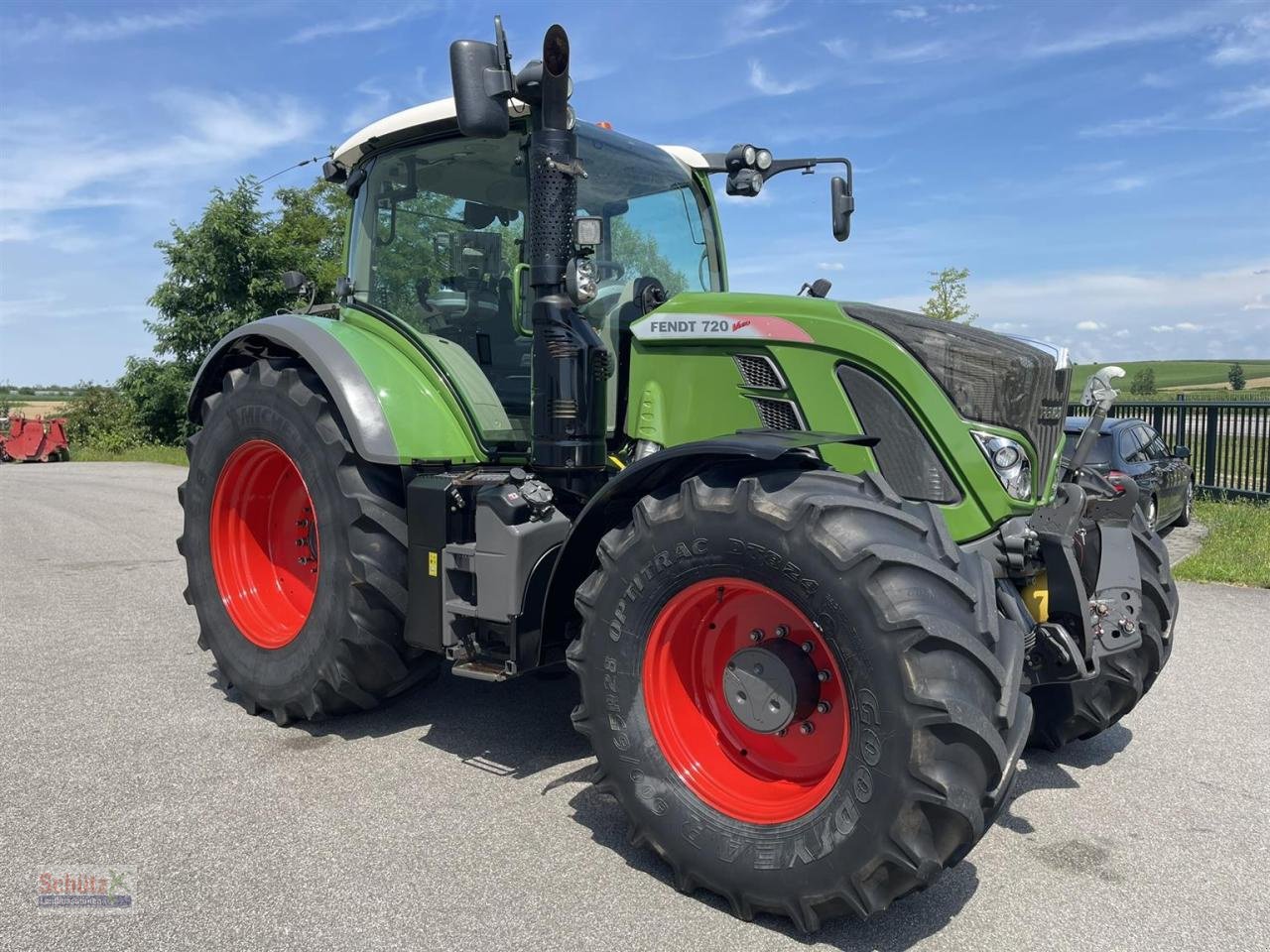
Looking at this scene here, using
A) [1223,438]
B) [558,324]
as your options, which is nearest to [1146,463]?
[1223,438]

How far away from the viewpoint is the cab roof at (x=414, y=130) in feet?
13.9

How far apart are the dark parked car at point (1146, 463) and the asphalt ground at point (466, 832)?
5.08m

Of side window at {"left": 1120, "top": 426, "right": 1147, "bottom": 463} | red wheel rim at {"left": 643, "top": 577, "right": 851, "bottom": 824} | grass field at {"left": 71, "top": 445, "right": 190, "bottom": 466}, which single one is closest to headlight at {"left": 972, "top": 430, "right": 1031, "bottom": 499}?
red wheel rim at {"left": 643, "top": 577, "right": 851, "bottom": 824}

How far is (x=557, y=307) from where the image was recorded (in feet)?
12.1

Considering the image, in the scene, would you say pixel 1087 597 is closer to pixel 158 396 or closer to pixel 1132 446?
pixel 1132 446

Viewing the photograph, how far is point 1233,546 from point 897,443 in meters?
7.90

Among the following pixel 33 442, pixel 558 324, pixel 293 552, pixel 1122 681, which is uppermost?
pixel 558 324

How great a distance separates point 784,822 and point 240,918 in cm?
154

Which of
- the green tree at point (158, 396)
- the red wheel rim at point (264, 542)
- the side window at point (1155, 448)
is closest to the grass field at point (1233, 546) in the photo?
the side window at point (1155, 448)

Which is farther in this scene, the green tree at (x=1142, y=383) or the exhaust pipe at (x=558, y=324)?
the green tree at (x=1142, y=383)

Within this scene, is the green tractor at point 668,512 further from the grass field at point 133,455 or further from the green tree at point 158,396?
the green tree at point 158,396

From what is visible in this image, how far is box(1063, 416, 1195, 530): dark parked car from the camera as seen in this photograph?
10.0 metres

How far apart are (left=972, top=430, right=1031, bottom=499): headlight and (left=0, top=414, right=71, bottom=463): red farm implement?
26.7 metres

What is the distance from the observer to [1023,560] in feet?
10.6
